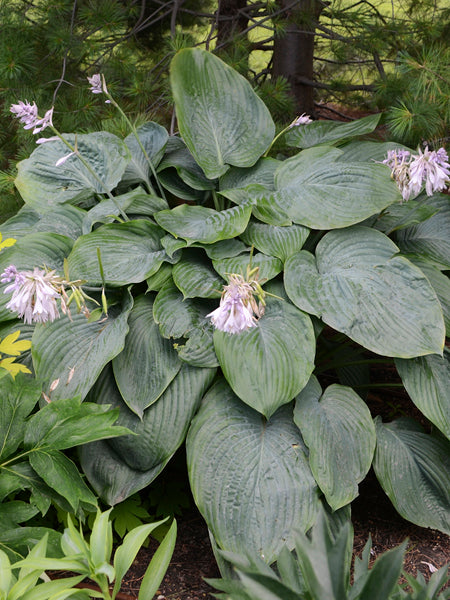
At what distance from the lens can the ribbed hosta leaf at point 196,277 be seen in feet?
5.82

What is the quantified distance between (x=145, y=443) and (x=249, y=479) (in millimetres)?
323

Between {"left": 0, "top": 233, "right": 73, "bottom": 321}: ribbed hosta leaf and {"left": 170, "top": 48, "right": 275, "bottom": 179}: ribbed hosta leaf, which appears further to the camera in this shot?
{"left": 170, "top": 48, "right": 275, "bottom": 179}: ribbed hosta leaf

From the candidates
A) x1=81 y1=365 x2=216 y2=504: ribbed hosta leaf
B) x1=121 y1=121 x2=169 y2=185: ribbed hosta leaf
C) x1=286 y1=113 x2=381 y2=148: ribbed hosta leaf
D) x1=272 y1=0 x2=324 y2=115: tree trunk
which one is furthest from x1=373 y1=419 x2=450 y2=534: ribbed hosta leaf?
x1=272 y1=0 x2=324 y2=115: tree trunk

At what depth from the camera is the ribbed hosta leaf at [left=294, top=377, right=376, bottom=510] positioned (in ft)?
5.23

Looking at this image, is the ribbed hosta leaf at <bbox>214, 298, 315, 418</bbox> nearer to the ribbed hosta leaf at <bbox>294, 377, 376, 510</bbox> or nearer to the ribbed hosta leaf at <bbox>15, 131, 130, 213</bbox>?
the ribbed hosta leaf at <bbox>294, 377, 376, 510</bbox>

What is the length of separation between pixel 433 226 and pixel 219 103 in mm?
919

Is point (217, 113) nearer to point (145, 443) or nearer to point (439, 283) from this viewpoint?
point (439, 283)

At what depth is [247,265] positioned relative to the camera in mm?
1804

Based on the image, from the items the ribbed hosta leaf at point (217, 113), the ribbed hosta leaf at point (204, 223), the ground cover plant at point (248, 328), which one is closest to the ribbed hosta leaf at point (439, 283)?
the ground cover plant at point (248, 328)

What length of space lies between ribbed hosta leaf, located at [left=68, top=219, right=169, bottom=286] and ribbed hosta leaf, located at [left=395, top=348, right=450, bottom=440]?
2.76 feet

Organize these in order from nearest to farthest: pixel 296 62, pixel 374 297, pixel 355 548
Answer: pixel 374 297 < pixel 355 548 < pixel 296 62

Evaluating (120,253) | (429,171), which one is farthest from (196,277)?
(429,171)

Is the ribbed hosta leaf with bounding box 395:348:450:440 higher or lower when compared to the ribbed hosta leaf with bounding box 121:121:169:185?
lower

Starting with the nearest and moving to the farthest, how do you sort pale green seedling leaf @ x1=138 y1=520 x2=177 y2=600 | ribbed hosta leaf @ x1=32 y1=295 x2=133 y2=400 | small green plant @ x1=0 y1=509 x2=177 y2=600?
small green plant @ x1=0 y1=509 x2=177 y2=600 → pale green seedling leaf @ x1=138 y1=520 x2=177 y2=600 → ribbed hosta leaf @ x1=32 y1=295 x2=133 y2=400
